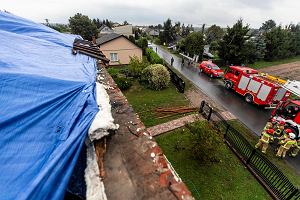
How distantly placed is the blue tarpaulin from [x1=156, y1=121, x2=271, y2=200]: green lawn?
6.37m

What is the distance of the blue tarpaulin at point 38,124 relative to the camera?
239 centimetres

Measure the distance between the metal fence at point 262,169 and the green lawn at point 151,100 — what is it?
426 centimetres

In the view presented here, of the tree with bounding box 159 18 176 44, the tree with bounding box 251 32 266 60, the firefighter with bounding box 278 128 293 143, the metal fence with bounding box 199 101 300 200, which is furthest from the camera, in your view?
the tree with bounding box 159 18 176 44

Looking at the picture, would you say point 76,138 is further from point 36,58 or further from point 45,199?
point 36,58

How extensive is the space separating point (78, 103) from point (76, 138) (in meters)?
0.93

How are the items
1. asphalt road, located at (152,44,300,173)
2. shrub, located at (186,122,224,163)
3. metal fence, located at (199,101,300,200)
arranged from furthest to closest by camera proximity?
asphalt road, located at (152,44,300,173), shrub, located at (186,122,224,163), metal fence, located at (199,101,300,200)

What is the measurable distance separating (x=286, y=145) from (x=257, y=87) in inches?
274

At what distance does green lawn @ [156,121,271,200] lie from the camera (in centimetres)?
743

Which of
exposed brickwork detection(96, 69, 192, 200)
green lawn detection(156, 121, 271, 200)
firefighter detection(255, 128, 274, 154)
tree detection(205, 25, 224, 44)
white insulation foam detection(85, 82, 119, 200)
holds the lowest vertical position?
green lawn detection(156, 121, 271, 200)

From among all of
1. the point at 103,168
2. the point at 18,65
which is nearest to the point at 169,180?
the point at 103,168

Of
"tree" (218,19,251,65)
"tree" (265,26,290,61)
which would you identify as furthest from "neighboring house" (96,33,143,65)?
"tree" (265,26,290,61)

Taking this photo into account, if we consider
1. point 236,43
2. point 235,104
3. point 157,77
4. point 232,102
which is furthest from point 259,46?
point 157,77

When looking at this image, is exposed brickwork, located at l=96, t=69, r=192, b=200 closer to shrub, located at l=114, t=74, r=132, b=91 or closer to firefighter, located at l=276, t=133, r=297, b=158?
firefighter, located at l=276, t=133, r=297, b=158

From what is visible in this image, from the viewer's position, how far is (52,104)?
336 cm
